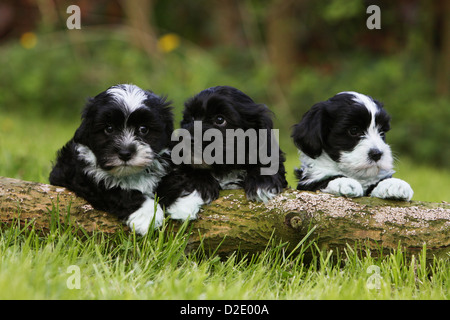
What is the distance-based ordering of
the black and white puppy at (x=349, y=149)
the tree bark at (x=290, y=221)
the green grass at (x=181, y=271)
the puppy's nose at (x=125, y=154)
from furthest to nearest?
the black and white puppy at (x=349, y=149), the tree bark at (x=290, y=221), the puppy's nose at (x=125, y=154), the green grass at (x=181, y=271)

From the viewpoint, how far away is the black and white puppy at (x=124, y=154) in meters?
3.53

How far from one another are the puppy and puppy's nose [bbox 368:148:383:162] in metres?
0.64

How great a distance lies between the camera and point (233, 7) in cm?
1470

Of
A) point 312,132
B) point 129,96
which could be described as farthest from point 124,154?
point 312,132

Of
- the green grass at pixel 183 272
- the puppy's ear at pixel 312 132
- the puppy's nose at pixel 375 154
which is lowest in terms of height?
the green grass at pixel 183 272

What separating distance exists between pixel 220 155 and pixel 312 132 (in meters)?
0.78

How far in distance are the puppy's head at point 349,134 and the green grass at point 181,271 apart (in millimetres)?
650

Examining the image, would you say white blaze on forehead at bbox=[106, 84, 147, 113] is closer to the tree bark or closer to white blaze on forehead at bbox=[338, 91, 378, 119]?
the tree bark

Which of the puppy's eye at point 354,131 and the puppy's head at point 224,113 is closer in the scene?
the puppy's head at point 224,113

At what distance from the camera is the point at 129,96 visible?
11.9 ft

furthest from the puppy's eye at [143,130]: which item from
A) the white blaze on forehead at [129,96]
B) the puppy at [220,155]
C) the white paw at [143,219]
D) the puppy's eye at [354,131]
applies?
the puppy's eye at [354,131]

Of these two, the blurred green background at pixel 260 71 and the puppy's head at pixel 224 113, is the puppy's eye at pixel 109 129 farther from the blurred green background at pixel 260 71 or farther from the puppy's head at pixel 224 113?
the blurred green background at pixel 260 71

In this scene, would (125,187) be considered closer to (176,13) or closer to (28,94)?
(28,94)

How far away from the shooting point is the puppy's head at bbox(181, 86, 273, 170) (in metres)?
3.73
